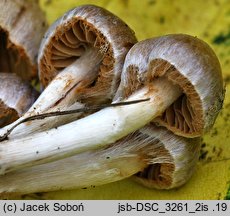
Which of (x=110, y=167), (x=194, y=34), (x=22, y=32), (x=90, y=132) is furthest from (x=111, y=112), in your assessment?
(x=194, y=34)

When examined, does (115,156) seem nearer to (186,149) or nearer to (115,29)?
(186,149)

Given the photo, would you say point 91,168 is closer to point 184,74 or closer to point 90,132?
point 90,132

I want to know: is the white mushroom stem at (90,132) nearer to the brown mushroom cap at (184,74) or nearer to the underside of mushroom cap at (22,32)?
the brown mushroom cap at (184,74)

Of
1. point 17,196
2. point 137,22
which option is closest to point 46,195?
point 17,196

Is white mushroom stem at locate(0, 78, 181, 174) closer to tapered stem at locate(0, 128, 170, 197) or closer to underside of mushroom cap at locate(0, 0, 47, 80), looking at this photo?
tapered stem at locate(0, 128, 170, 197)

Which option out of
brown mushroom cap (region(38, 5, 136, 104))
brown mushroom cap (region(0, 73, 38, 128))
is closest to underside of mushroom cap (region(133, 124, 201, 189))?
brown mushroom cap (region(38, 5, 136, 104))
